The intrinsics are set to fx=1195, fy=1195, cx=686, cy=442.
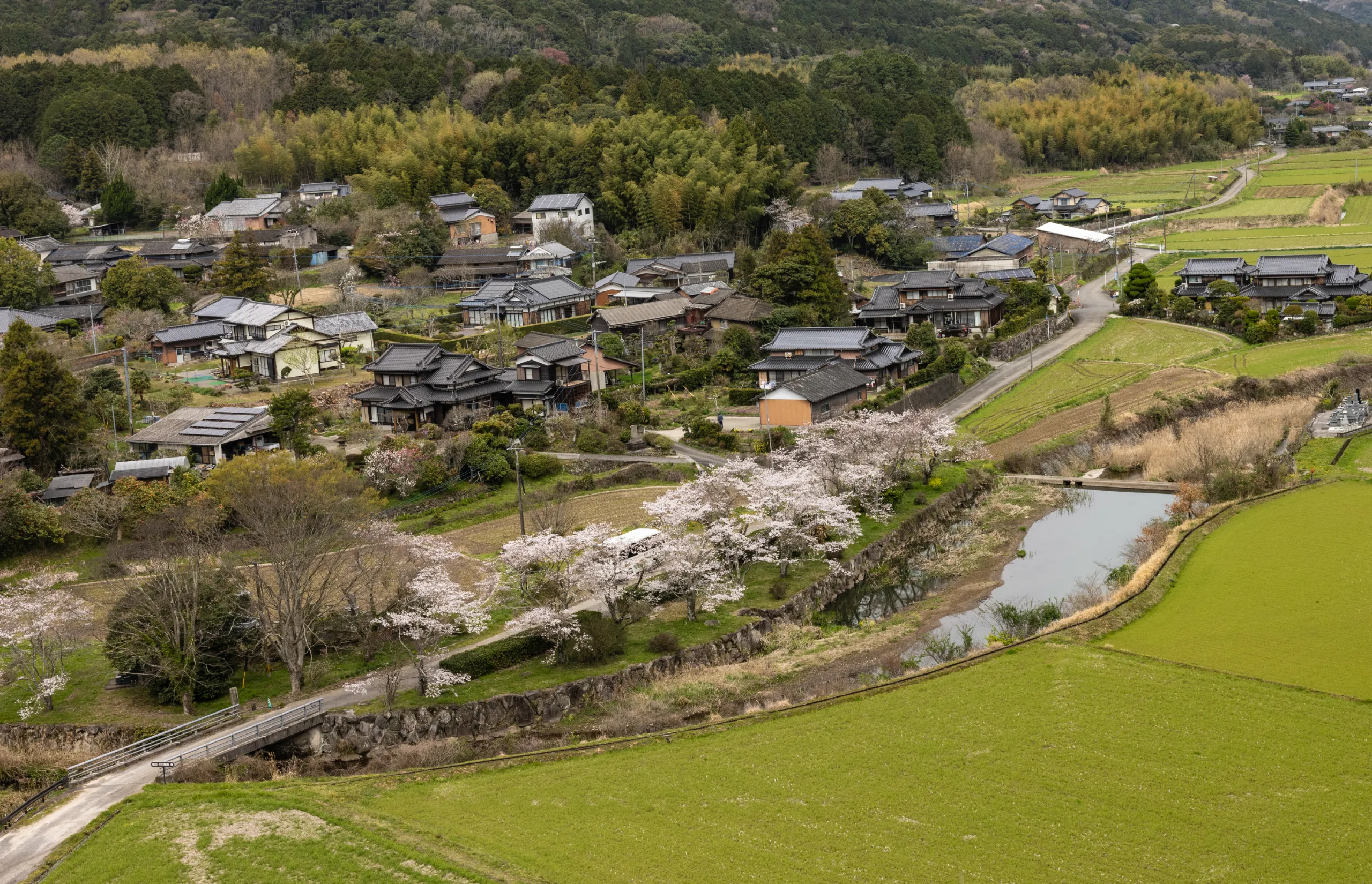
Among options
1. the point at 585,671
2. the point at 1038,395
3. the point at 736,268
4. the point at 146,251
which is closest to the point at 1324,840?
the point at 585,671

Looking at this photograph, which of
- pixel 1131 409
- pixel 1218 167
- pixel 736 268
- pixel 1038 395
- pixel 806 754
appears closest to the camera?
pixel 806 754

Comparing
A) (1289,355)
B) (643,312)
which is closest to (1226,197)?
(1289,355)

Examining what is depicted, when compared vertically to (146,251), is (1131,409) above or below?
below

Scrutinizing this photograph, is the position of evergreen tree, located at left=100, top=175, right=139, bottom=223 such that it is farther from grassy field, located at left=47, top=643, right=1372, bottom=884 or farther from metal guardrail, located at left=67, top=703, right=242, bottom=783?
grassy field, located at left=47, top=643, right=1372, bottom=884

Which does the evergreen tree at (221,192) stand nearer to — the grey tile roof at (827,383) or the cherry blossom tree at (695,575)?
the grey tile roof at (827,383)

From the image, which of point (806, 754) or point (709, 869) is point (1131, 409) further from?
point (709, 869)

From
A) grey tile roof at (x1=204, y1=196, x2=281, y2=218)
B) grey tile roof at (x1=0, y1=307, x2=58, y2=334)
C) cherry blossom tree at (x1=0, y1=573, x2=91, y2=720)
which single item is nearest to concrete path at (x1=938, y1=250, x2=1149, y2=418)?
cherry blossom tree at (x1=0, y1=573, x2=91, y2=720)

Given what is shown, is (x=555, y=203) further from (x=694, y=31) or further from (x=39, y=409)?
(x=694, y=31)
